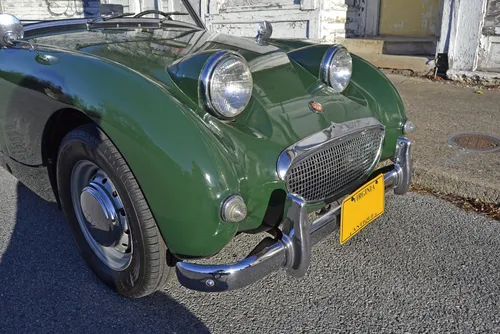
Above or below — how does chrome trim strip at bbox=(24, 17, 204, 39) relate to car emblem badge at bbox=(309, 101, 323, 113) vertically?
above

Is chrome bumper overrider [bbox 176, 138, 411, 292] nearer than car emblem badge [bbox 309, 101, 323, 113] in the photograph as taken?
Yes

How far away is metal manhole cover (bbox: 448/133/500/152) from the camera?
369 centimetres

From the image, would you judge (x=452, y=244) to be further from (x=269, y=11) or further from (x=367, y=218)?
(x=269, y=11)

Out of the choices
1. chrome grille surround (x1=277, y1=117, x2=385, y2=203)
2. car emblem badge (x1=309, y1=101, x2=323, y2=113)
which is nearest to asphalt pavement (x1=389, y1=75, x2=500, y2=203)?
chrome grille surround (x1=277, y1=117, x2=385, y2=203)

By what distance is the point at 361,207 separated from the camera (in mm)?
2127

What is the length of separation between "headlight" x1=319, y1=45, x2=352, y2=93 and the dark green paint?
60 mm

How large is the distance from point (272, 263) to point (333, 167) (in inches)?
22.6

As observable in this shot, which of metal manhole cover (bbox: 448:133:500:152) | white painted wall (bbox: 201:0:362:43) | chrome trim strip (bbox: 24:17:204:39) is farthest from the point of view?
white painted wall (bbox: 201:0:362:43)

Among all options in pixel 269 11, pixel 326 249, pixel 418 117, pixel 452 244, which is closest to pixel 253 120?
pixel 326 249

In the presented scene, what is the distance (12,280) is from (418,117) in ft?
12.9

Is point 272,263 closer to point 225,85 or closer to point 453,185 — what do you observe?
point 225,85

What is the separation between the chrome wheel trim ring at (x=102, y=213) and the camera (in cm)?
204

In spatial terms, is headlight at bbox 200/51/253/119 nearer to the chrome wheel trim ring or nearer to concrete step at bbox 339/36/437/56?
the chrome wheel trim ring

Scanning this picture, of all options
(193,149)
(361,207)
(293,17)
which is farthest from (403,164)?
(293,17)
